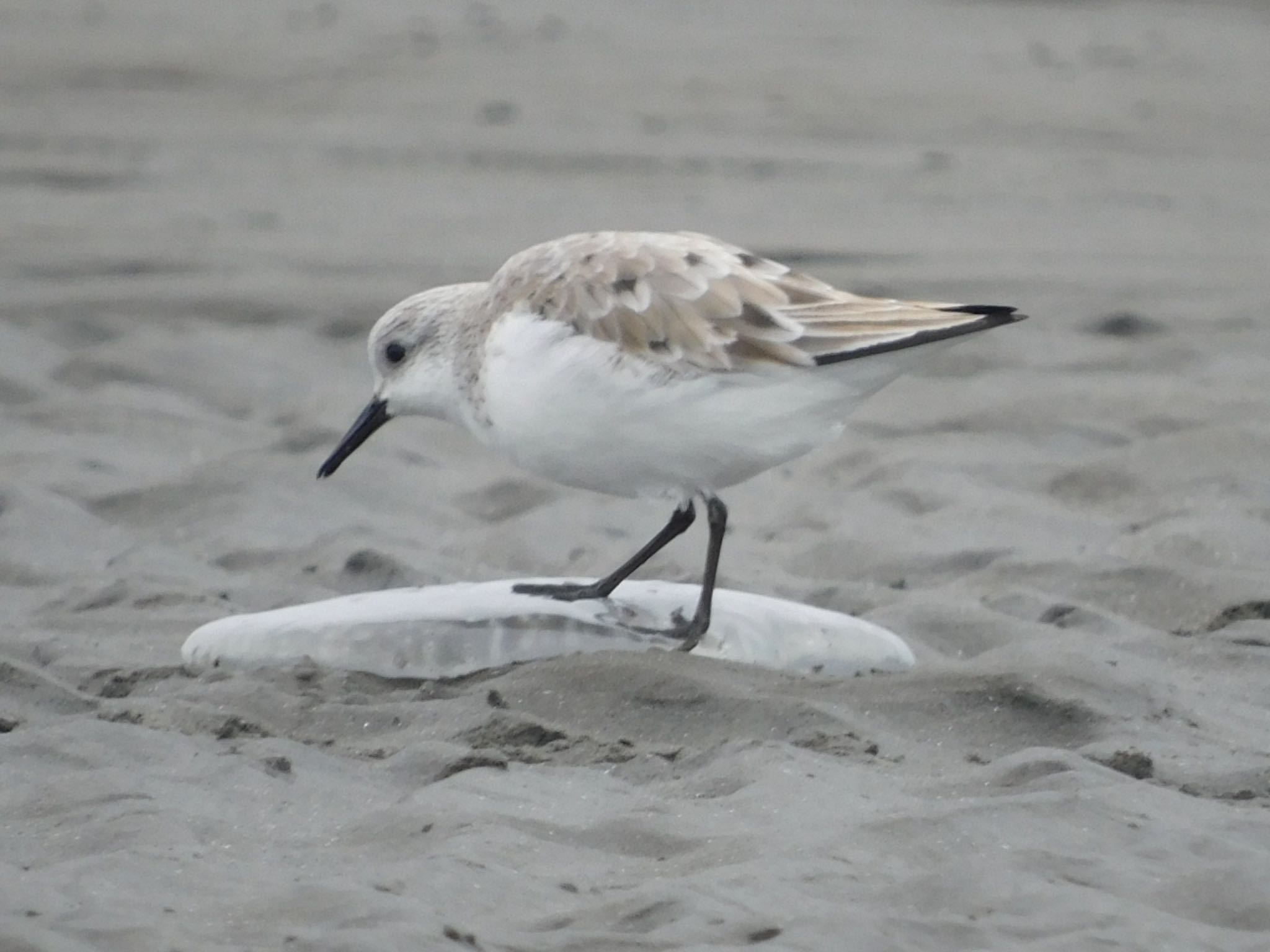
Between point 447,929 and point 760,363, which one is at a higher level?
point 760,363

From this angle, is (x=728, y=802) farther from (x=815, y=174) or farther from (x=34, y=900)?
(x=815, y=174)

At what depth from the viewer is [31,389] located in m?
7.48

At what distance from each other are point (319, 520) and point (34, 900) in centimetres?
310

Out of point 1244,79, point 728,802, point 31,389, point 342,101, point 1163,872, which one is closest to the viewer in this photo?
point 1163,872

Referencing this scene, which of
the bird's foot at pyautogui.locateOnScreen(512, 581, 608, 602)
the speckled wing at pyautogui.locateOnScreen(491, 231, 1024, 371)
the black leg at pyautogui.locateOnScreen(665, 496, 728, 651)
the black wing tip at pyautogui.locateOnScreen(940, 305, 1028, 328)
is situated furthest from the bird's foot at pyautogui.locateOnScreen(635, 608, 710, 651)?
the black wing tip at pyautogui.locateOnScreen(940, 305, 1028, 328)

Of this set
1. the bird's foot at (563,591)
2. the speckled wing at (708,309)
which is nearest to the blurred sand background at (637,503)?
the bird's foot at (563,591)

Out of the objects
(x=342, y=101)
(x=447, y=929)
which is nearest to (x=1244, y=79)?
(x=342, y=101)

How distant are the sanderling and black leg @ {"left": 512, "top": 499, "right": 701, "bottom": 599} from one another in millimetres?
21

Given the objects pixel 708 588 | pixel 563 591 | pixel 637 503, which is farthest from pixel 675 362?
pixel 637 503

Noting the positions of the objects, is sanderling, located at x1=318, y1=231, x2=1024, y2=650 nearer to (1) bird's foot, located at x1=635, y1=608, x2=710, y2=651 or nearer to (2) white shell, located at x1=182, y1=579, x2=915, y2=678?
(1) bird's foot, located at x1=635, y1=608, x2=710, y2=651

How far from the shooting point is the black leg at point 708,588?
16.9ft

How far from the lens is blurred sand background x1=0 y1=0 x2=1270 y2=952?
3662 mm

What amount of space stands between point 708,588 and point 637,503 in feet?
5.69

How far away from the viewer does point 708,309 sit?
16.5 feet
